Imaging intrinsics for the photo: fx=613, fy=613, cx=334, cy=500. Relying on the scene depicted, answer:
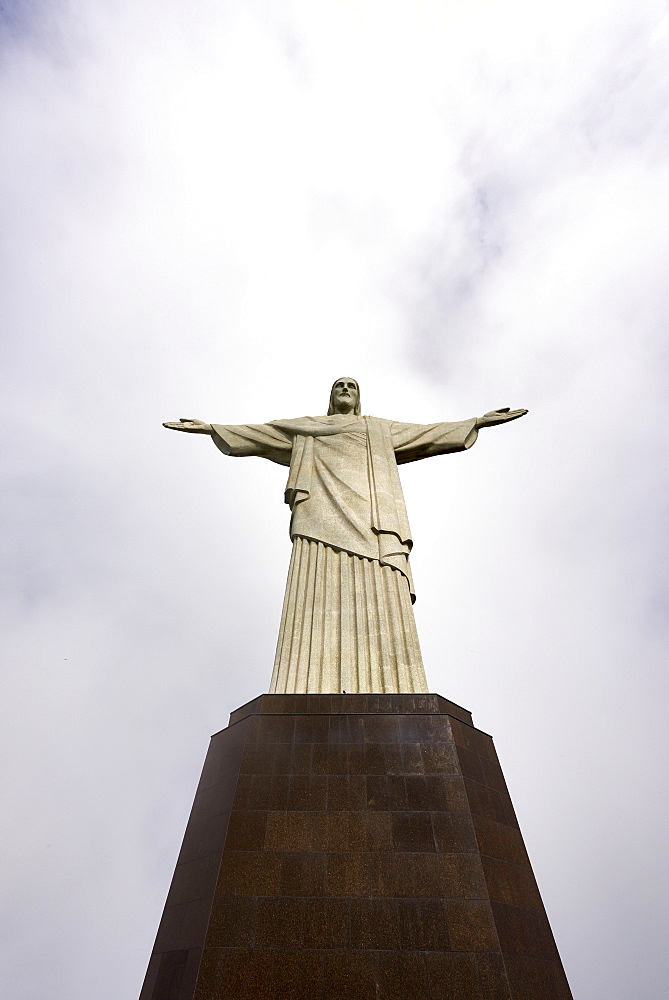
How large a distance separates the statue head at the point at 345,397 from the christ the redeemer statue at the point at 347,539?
19 mm

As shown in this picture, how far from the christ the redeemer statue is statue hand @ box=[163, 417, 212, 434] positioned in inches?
0.6

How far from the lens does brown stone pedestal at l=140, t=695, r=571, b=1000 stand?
13.6 ft

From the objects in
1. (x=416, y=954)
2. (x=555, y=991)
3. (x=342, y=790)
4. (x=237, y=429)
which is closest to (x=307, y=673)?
(x=342, y=790)

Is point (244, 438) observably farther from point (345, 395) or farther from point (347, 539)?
point (347, 539)

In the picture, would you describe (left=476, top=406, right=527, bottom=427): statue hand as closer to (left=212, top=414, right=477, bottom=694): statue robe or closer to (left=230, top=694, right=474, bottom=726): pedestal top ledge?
(left=212, top=414, right=477, bottom=694): statue robe

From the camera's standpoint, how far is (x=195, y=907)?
4652 mm

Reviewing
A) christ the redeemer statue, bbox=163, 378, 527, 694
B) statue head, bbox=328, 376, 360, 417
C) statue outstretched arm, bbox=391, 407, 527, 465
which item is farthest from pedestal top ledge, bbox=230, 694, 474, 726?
statue head, bbox=328, 376, 360, 417

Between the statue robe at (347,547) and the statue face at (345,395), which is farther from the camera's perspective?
the statue face at (345,395)

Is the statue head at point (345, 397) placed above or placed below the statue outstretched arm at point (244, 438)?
above

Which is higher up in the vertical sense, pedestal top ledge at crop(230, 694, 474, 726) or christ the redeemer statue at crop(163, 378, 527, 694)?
christ the redeemer statue at crop(163, 378, 527, 694)

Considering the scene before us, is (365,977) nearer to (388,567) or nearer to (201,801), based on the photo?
(201,801)

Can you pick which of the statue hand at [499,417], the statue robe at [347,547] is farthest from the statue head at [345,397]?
the statue hand at [499,417]

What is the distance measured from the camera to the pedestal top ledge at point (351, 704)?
5.75 metres

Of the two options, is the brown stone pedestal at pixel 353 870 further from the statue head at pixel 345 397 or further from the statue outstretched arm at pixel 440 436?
the statue head at pixel 345 397
